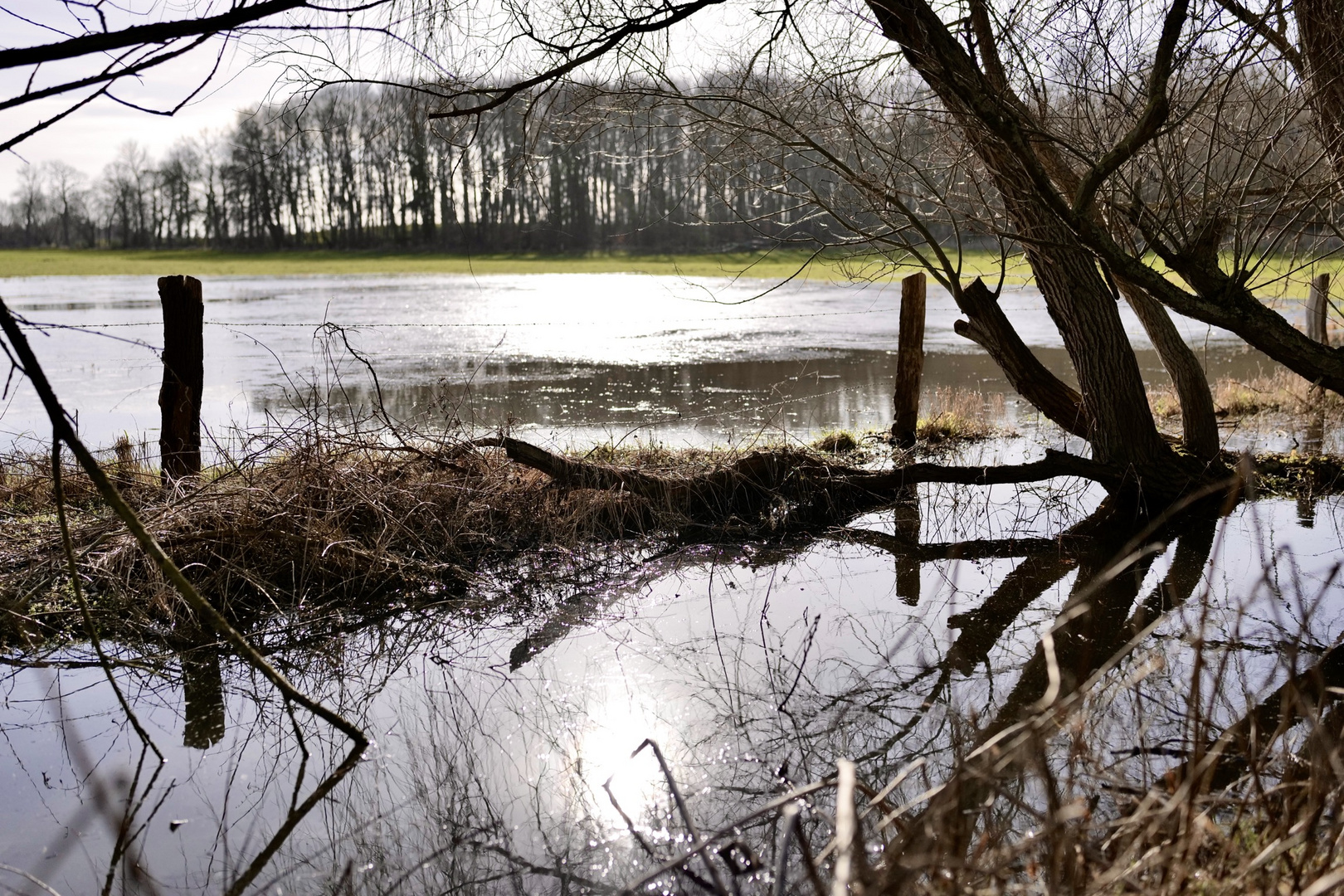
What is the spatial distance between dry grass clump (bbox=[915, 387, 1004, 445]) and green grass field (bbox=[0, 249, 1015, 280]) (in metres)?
27.4

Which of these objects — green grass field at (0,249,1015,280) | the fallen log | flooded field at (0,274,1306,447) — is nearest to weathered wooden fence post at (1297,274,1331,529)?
flooded field at (0,274,1306,447)

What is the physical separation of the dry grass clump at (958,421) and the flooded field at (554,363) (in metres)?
0.61

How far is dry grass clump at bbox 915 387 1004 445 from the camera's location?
1033 cm

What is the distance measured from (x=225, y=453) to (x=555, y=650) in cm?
303

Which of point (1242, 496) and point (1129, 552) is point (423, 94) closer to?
point (1129, 552)

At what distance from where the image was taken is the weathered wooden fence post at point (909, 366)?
1020cm

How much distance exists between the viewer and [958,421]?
10.6 m

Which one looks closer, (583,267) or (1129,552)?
(1129,552)

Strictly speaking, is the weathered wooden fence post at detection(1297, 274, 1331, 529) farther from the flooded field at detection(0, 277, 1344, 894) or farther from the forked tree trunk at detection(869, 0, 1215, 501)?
the forked tree trunk at detection(869, 0, 1215, 501)

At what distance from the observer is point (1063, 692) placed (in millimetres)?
4387

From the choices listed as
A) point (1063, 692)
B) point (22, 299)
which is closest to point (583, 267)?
point (22, 299)

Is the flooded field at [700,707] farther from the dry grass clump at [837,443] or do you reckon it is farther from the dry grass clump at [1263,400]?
the dry grass clump at [1263,400]

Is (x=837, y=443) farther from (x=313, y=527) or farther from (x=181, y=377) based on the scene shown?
(x=181, y=377)

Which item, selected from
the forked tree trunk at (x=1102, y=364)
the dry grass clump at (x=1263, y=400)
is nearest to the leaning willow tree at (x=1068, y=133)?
the forked tree trunk at (x=1102, y=364)
